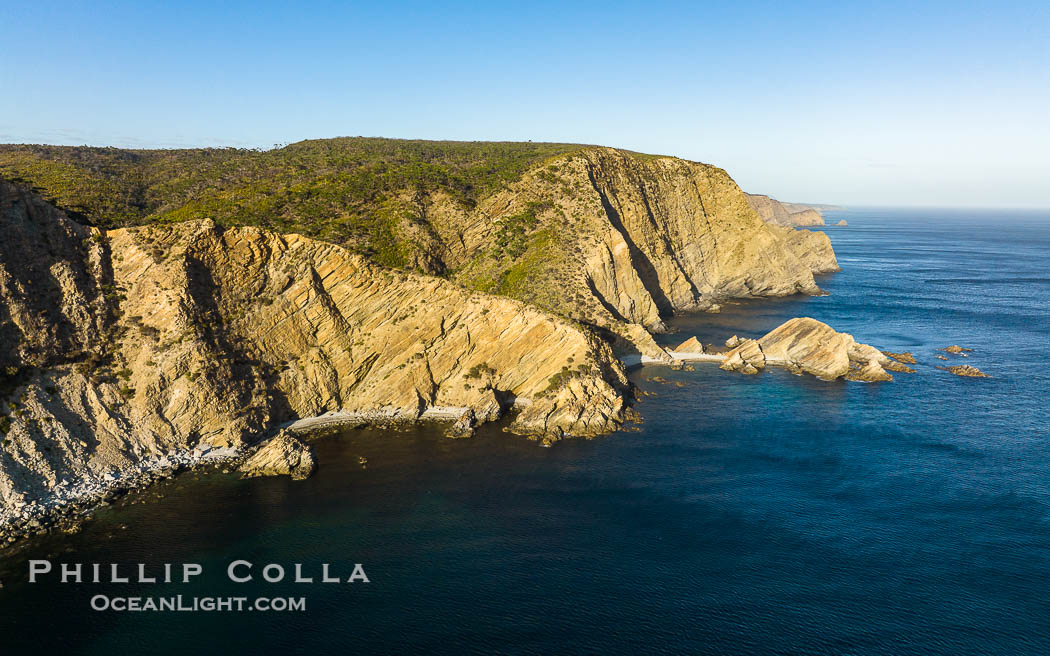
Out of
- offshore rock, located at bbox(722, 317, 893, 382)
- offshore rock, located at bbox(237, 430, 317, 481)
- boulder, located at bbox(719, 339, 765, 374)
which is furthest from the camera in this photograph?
boulder, located at bbox(719, 339, 765, 374)

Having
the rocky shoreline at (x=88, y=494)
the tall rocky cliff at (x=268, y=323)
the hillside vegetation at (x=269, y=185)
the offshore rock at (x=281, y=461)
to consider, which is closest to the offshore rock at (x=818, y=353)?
the tall rocky cliff at (x=268, y=323)

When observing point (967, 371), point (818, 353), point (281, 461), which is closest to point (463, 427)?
point (281, 461)

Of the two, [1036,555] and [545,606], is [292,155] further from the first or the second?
[1036,555]

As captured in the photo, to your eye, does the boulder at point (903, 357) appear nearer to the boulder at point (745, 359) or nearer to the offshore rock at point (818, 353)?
the offshore rock at point (818, 353)

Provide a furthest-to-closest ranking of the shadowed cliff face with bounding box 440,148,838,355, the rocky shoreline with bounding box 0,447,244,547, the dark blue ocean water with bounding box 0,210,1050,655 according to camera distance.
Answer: the shadowed cliff face with bounding box 440,148,838,355 → the rocky shoreline with bounding box 0,447,244,547 → the dark blue ocean water with bounding box 0,210,1050,655

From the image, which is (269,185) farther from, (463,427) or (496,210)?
(463,427)

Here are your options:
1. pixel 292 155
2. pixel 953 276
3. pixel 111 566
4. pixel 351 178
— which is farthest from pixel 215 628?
pixel 953 276

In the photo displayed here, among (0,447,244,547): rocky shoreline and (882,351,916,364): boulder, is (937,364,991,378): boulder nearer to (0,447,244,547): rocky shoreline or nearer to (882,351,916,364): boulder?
(882,351,916,364): boulder

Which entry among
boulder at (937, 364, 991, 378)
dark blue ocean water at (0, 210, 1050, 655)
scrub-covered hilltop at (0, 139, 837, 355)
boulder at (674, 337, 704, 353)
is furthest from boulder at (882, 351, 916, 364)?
scrub-covered hilltop at (0, 139, 837, 355)
